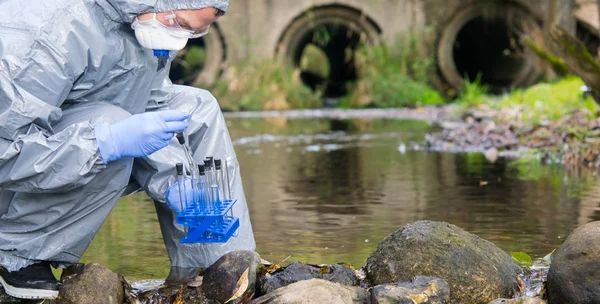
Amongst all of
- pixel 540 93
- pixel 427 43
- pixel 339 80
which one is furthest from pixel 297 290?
pixel 339 80

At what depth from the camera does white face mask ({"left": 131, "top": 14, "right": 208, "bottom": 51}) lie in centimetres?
398

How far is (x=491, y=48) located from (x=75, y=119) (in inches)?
800

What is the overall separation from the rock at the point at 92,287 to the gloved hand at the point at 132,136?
0.47 m

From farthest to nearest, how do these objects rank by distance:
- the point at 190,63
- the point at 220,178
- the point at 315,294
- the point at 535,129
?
the point at 190,63 → the point at 535,129 → the point at 220,178 → the point at 315,294

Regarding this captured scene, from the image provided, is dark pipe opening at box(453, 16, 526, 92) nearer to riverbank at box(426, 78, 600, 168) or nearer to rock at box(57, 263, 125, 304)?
riverbank at box(426, 78, 600, 168)

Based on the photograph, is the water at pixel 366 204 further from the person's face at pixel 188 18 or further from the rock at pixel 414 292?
the person's face at pixel 188 18

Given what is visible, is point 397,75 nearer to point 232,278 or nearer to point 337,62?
point 337,62

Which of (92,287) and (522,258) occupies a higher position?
(92,287)

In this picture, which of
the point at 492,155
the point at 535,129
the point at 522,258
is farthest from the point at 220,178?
the point at 535,129

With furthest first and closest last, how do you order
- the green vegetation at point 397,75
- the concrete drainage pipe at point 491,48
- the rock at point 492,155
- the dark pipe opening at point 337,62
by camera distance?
the dark pipe opening at point 337,62 → the concrete drainage pipe at point 491,48 → the green vegetation at point 397,75 → the rock at point 492,155

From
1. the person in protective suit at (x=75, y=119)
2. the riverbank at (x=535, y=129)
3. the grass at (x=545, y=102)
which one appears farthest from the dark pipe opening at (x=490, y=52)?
the person in protective suit at (x=75, y=119)

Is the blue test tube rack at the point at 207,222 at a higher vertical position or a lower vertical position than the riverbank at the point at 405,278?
higher

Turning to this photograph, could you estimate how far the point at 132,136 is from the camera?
12.4 ft

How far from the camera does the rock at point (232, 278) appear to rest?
389 cm
